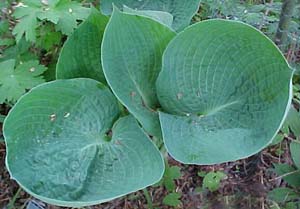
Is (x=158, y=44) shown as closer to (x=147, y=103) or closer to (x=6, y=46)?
(x=147, y=103)

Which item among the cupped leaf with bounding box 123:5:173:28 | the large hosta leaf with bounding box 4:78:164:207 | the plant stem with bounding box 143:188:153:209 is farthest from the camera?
the plant stem with bounding box 143:188:153:209

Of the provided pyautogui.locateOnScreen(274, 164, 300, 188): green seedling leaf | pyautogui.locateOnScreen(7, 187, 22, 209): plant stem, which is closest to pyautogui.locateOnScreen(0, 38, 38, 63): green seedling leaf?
pyautogui.locateOnScreen(7, 187, 22, 209): plant stem

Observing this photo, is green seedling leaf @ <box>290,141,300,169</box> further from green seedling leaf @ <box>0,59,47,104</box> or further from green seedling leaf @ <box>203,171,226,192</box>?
green seedling leaf @ <box>0,59,47,104</box>

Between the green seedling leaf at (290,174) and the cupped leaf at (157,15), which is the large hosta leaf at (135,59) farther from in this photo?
the green seedling leaf at (290,174)

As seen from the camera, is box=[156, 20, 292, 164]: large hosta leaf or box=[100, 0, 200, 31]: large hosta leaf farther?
box=[100, 0, 200, 31]: large hosta leaf

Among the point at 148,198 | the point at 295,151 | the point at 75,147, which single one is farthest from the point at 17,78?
the point at 295,151
